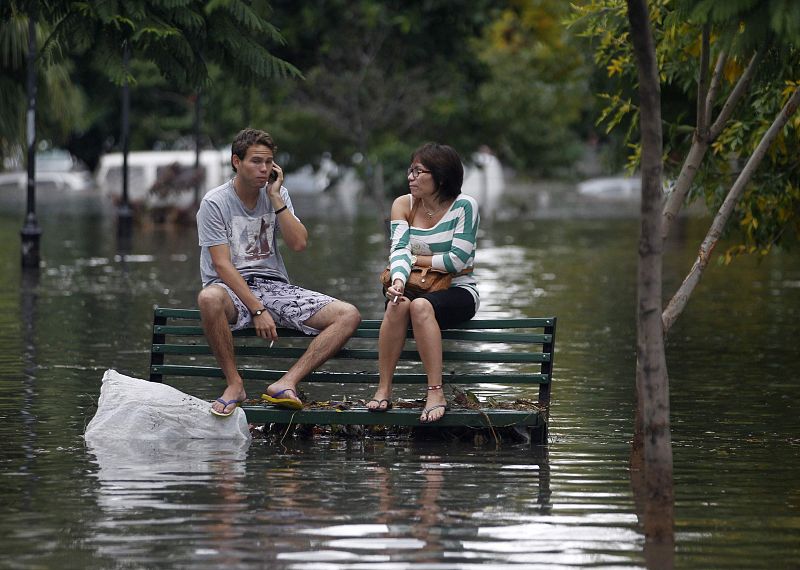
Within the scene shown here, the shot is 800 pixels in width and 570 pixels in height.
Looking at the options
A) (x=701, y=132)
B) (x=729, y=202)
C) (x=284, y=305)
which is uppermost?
(x=701, y=132)

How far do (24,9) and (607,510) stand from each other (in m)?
5.36

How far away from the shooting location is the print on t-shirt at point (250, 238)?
10031 mm

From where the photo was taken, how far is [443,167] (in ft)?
32.3

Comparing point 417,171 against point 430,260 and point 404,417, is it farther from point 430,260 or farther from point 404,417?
point 404,417

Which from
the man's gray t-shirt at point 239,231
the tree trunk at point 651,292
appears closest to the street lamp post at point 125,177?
the man's gray t-shirt at point 239,231

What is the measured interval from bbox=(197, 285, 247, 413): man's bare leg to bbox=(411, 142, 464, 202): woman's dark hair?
1264 millimetres

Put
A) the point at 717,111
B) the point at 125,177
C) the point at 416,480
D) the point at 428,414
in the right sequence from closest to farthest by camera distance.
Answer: the point at 416,480 < the point at 428,414 < the point at 717,111 < the point at 125,177

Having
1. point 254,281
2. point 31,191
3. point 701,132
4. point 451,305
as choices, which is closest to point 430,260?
point 451,305

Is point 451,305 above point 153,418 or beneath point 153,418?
above

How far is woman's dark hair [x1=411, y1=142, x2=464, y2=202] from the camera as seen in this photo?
9812 mm

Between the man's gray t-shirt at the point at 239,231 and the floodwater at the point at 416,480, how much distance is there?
97cm

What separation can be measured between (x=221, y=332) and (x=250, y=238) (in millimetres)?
607

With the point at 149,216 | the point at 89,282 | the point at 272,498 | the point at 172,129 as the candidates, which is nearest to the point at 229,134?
the point at 172,129

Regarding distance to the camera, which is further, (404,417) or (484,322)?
(484,322)
